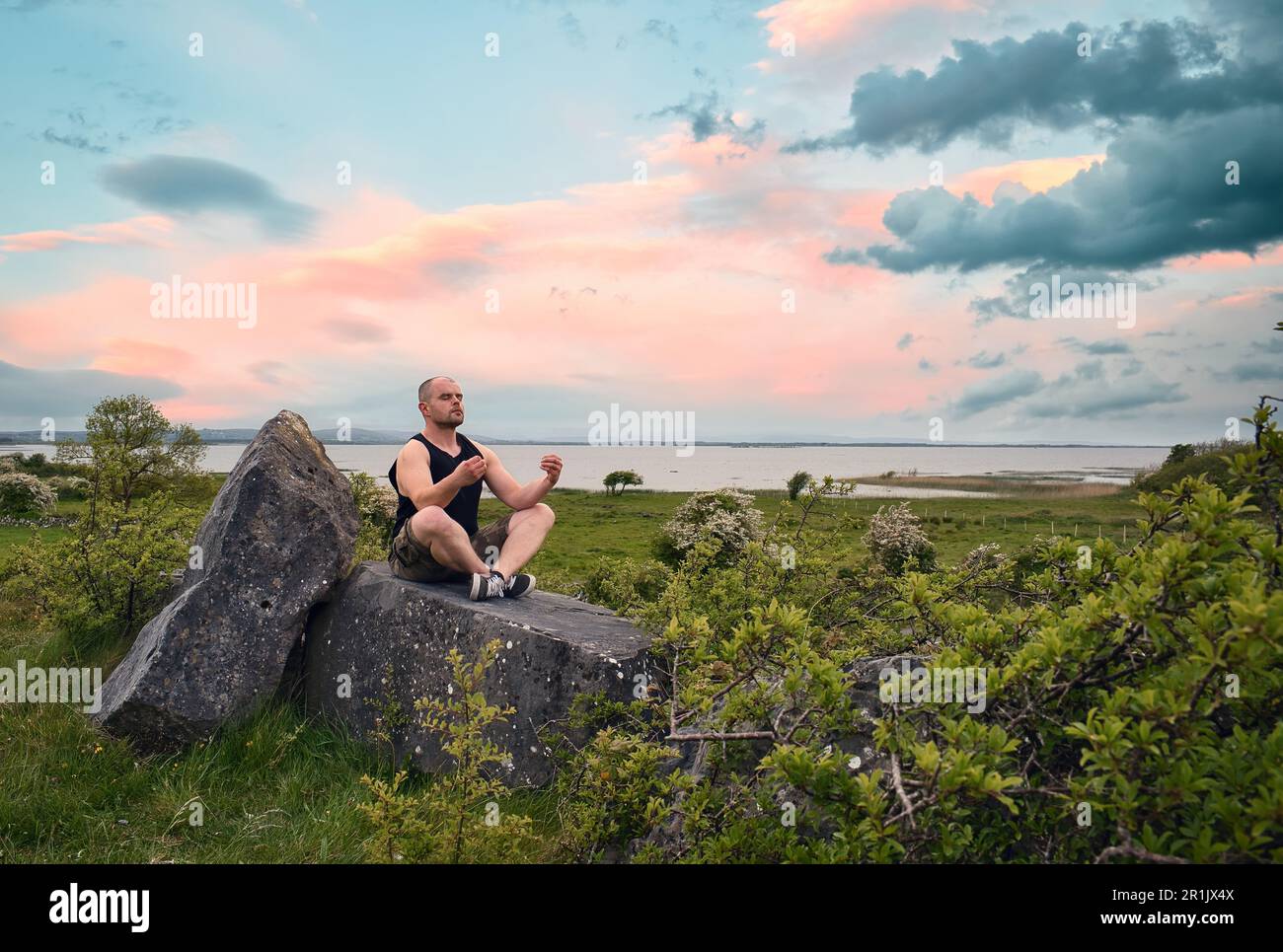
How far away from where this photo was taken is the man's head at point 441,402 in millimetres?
7945

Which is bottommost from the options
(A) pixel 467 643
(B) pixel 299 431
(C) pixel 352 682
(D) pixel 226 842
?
(D) pixel 226 842

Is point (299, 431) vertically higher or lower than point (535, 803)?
higher

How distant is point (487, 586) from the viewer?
764 centimetres

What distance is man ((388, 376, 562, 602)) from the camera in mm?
7543

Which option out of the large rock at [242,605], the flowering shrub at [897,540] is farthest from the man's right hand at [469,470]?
the flowering shrub at [897,540]

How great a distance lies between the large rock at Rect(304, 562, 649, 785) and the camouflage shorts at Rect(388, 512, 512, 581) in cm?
17

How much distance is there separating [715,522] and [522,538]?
632 centimetres

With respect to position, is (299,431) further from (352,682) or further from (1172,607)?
(1172,607)

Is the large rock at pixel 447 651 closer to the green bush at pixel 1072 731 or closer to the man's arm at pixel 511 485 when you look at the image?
the man's arm at pixel 511 485

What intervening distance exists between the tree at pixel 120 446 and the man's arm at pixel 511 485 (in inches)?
231

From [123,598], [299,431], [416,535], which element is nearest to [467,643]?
[416,535]

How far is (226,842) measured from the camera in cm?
569

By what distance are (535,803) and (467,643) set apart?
1531 millimetres
